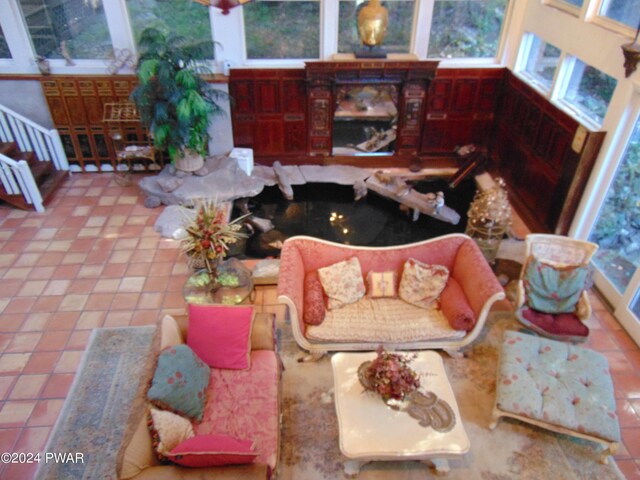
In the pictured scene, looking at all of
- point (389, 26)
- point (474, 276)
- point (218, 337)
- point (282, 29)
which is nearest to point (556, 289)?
point (474, 276)

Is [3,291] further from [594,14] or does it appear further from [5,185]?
[594,14]

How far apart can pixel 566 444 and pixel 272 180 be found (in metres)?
5.38

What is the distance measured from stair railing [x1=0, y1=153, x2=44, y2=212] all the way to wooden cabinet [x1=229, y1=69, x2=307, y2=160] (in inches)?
120

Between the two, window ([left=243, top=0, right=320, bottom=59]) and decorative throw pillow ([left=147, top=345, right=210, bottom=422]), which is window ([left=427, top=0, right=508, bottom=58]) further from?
decorative throw pillow ([left=147, top=345, right=210, bottom=422])

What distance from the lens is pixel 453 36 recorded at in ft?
24.6

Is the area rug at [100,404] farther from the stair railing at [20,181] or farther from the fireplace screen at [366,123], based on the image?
the fireplace screen at [366,123]

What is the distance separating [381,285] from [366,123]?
4.42 meters

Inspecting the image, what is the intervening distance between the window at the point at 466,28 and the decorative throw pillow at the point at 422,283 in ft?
14.8

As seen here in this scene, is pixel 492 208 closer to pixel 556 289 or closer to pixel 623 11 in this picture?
pixel 556 289

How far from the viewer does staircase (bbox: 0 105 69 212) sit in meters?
6.45

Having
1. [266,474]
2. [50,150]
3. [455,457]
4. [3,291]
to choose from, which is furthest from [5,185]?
[455,457]

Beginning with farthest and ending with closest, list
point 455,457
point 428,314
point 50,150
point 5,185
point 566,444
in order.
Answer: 1. point 50,150
2. point 5,185
3. point 428,314
4. point 566,444
5. point 455,457

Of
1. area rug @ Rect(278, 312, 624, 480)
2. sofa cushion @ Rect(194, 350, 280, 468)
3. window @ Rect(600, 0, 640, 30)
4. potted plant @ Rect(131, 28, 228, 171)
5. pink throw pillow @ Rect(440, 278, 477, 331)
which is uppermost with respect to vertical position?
window @ Rect(600, 0, 640, 30)

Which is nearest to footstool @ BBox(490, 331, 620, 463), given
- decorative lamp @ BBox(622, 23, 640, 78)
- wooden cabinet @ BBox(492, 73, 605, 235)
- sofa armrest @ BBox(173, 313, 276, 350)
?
sofa armrest @ BBox(173, 313, 276, 350)
